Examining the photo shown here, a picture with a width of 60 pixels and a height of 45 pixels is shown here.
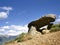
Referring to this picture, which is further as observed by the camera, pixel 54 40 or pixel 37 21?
pixel 37 21

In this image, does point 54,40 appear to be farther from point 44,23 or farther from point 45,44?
point 44,23

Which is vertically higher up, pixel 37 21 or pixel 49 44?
pixel 37 21

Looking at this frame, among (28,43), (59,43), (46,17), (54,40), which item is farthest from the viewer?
(46,17)

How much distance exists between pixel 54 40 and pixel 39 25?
815 inches

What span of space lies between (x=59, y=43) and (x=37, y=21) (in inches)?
852

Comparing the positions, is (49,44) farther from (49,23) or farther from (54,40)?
(49,23)

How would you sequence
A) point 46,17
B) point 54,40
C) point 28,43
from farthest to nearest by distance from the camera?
point 46,17 → point 28,43 → point 54,40

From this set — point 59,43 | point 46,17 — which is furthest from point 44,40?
point 46,17

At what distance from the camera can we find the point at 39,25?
42500 millimetres

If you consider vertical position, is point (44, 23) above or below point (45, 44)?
above

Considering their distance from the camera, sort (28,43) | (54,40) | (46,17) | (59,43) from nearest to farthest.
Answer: (59,43), (54,40), (28,43), (46,17)

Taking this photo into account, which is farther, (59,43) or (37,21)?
(37,21)

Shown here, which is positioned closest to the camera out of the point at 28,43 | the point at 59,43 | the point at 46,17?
the point at 59,43

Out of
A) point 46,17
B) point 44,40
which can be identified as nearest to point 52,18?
point 46,17
